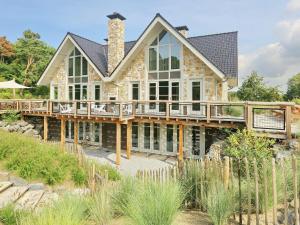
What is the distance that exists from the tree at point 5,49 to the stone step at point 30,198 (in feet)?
136

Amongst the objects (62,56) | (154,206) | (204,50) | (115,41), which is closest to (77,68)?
(62,56)

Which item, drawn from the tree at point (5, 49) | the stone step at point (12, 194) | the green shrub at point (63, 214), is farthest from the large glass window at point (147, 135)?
the tree at point (5, 49)

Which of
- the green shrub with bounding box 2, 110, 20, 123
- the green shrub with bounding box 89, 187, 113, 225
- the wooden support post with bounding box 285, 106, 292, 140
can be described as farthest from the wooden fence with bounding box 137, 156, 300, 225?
the green shrub with bounding box 2, 110, 20, 123

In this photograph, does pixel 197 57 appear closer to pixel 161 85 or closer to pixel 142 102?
pixel 161 85

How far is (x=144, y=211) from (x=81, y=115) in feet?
47.1

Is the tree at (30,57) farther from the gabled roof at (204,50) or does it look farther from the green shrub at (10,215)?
the green shrub at (10,215)

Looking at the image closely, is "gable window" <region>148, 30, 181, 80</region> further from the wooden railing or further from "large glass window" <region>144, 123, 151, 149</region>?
"large glass window" <region>144, 123, 151, 149</region>

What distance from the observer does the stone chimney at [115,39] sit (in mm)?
20750

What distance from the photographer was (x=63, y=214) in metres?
4.49

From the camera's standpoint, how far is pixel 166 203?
4727mm

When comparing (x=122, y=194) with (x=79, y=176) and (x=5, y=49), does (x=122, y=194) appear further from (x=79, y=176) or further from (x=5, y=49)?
(x=5, y=49)

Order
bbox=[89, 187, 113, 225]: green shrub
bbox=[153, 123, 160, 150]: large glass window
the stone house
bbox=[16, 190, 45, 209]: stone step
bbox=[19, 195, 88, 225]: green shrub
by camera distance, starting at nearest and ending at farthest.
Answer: bbox=[19, 195, 88, 225]: green shrub < bbox=[89, 187, 113, 225]: green shrub < bbox=[16, 190, 45, 209]: stone step < the stone house < bbox=[153, 123, 160, 150]: large glass window

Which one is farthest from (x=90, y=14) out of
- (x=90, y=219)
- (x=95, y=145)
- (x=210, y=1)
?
(x=90, y=219)

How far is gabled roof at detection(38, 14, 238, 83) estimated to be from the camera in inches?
639
